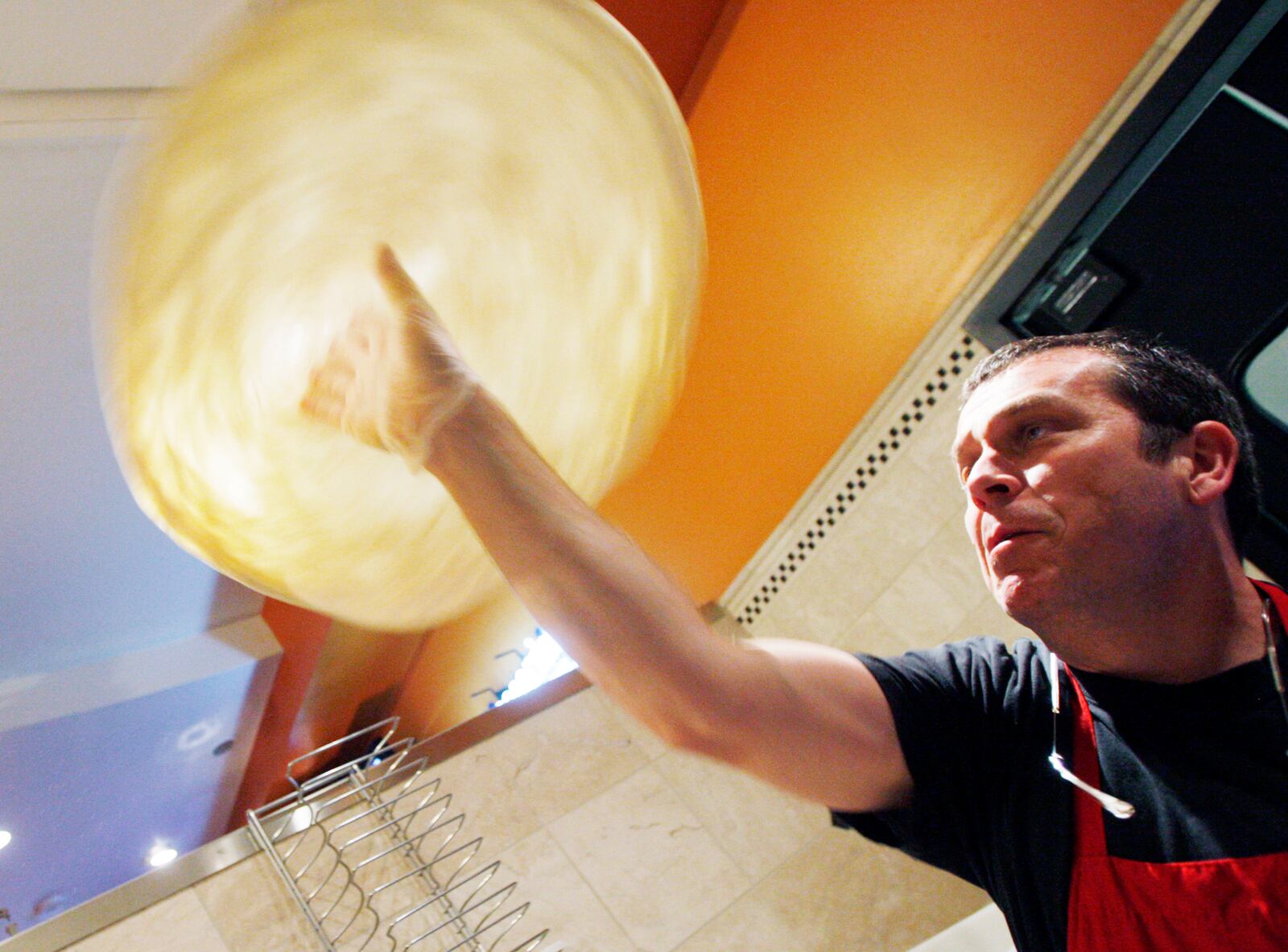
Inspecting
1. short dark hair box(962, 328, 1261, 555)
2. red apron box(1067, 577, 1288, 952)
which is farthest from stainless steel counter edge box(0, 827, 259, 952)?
short dark hair box(962, 328, 1261, 555)

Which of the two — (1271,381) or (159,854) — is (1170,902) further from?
(159,854)

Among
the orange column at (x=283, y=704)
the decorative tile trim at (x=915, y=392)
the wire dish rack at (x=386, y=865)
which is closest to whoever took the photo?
the wire dish rack at (x=386, y=865)

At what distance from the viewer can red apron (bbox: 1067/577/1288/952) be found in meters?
0.87

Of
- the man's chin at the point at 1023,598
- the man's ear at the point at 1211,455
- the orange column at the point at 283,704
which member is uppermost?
the orange column at the point at 283,704

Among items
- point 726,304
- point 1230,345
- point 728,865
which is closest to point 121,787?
point 728,865

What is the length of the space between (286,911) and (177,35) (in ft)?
4.96

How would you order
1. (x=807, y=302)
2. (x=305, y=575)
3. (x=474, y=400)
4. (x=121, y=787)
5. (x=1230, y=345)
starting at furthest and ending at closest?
(x=121, y=787) < (x=807, y=302) < (x=1230, y=345) < (x=305, y=575) < (x=474, y=400)

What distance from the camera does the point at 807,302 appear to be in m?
2.46

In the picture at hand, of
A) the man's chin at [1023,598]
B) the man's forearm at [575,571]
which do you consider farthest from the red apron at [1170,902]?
the man's forearm at [575,571]

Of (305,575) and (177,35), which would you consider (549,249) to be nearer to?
(305,575)

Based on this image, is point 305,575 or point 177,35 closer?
point 305,575

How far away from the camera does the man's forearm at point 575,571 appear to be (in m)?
0.77

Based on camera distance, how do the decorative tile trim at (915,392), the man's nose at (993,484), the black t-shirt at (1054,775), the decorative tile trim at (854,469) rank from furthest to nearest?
the decorative tile trim at (854,469), the decorative tile trim at (915,392), the man's nose at (993,484), the black t-shirt at (1054,775)

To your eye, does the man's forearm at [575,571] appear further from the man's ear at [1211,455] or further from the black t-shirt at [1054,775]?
the man's ear at [1211,455]
